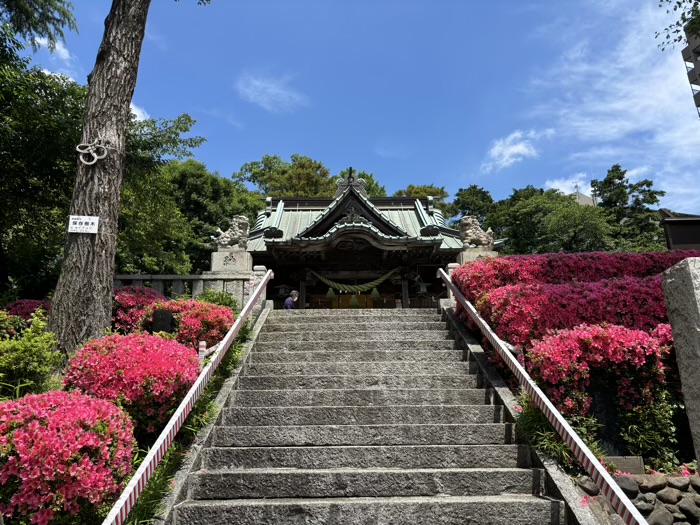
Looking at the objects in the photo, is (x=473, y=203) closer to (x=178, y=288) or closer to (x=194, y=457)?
(x=178, y=288)

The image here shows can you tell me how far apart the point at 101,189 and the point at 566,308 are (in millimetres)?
6952

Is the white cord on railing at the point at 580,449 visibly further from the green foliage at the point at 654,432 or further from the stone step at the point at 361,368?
the green foliage at the point at 654,432

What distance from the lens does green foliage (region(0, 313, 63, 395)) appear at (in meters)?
4.58

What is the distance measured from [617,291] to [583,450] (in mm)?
3980

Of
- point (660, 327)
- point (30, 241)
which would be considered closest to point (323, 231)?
point (30, 241)

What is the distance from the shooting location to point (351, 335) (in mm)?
7734

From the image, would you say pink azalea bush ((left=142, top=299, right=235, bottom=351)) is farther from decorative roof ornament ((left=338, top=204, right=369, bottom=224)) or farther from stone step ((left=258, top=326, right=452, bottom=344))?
decorative roof ornament ((left=338, top=204, right=369, bottom=224))

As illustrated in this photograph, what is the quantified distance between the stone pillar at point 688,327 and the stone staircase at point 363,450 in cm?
181

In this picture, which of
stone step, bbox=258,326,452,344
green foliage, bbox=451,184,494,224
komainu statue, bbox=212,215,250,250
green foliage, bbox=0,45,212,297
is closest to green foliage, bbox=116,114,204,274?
green foliage, bbox=0,45,212,297

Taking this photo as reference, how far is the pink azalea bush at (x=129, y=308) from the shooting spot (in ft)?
24.8

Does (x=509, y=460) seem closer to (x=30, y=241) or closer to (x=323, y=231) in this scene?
(x=323, y=231)

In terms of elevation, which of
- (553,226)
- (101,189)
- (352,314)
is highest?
(553,226)

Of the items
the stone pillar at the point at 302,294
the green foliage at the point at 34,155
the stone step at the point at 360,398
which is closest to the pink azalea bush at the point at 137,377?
the stone step at the point at 360,398

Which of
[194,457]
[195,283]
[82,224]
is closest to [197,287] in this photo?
[195,283]
